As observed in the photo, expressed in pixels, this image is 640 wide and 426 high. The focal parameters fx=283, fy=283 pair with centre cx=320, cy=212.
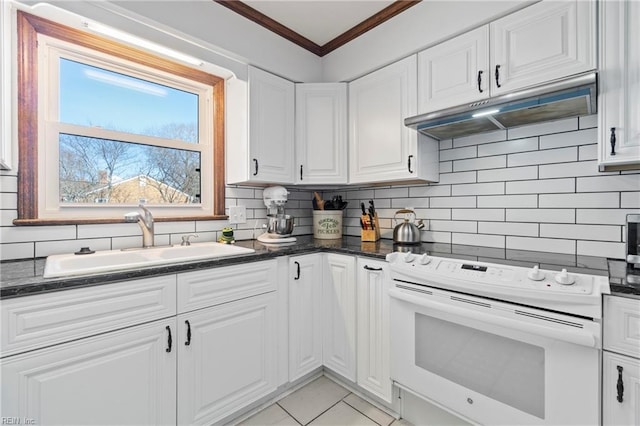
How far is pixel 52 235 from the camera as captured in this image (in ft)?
4.84

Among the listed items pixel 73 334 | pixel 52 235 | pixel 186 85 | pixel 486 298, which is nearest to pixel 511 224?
pixel 486 298

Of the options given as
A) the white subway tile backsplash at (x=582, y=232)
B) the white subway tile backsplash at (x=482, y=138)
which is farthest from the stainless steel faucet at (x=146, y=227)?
the white subway tile backsplash at (x=582, y=232)

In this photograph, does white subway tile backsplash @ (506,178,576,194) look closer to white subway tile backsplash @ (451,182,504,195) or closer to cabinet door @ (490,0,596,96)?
white subway tile backsplash @ (451,182,504,195)

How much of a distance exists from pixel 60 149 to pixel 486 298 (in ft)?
7.63

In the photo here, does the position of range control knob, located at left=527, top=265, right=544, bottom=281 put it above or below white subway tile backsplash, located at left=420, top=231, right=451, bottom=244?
below

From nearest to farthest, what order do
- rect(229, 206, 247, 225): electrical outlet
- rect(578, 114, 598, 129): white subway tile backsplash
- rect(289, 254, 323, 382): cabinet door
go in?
rect(578, 114, 598, 129): white subway tile backsplash → rect(289, 254, 323, 382): cabinet door → rect(229, 206, 247, 225): electrical outlet

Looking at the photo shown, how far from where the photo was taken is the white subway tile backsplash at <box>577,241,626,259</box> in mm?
1418

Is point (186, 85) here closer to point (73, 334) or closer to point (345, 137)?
point (345, 137)

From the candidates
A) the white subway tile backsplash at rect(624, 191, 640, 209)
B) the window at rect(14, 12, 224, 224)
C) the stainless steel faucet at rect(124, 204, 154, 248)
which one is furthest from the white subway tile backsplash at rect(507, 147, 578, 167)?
the stainless steel faucet at rect(124, 204, 154, 248)

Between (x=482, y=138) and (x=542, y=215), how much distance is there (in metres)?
0.59

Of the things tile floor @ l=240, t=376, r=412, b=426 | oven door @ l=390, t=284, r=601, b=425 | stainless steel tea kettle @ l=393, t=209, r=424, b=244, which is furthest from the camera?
stainless steel tea kettle @ l=393, t=209, r=424, b=244

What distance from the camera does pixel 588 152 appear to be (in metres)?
1.49

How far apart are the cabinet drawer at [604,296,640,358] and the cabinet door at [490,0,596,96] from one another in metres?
1.00

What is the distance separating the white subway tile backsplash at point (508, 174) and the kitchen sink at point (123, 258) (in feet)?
5.13
